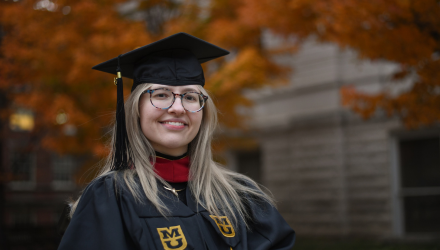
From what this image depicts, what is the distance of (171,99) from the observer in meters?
2.29

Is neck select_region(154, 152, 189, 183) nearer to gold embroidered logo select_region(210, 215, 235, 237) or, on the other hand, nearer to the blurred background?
gold embroidered logo select_region(210, 215, 235, 237)

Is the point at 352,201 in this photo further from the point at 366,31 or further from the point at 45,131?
the point at 45,131

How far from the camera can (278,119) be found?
1406cm

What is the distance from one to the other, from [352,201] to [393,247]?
12.0 feet

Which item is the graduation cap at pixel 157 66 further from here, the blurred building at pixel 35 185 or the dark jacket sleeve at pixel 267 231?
the blurred building at pixel 35 185

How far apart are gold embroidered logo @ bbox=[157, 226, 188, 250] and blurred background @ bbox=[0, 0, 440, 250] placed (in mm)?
1335

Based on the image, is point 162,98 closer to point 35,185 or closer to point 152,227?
point 152,227

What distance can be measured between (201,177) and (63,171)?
20935 mm

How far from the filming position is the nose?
7.40 ft

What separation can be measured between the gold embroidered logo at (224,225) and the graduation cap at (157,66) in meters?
0.51

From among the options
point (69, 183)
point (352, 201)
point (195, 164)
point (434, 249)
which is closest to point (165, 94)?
point (195, 164)

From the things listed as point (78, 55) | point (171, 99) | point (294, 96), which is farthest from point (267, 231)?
point (294, 96)

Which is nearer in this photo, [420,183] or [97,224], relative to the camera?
[97,224]

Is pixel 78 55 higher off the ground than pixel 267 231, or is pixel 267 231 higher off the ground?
pixel 78 55
